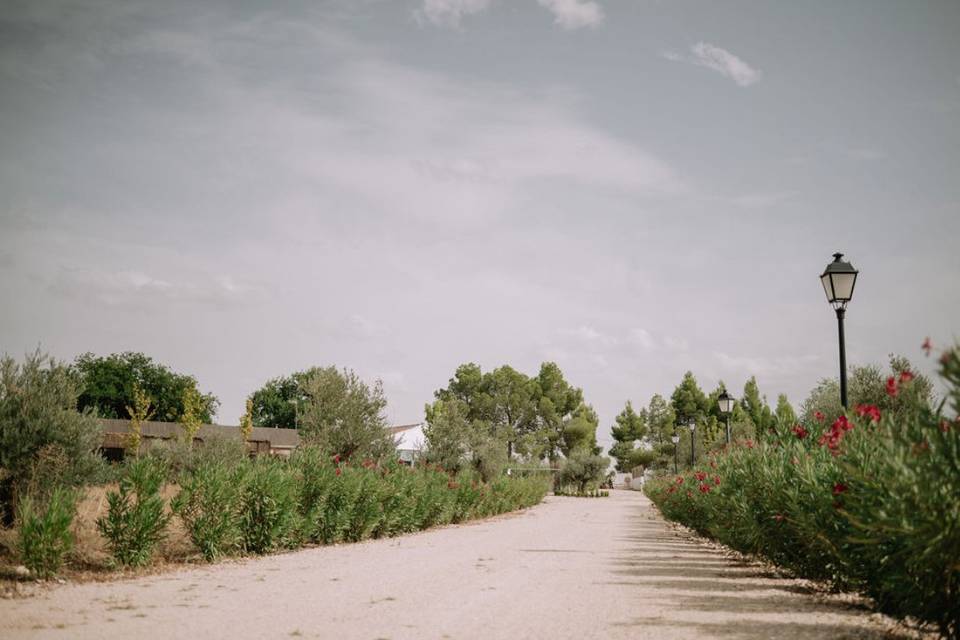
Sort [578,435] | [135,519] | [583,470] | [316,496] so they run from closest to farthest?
[135,519] → [316,496] → [583,470] → [578,435]

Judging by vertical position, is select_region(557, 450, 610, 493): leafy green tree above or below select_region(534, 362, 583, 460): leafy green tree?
below

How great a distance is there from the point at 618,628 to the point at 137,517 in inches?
276

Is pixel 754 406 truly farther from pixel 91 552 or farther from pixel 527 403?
pixel 91 552

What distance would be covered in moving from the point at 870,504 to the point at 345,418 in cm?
2162

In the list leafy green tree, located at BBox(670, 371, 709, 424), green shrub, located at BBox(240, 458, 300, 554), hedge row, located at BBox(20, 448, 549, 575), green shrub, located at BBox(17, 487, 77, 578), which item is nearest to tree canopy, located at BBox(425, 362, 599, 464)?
leafy green tree, located at BBox(670, 371, 709, 424)

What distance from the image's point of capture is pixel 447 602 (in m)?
7.71

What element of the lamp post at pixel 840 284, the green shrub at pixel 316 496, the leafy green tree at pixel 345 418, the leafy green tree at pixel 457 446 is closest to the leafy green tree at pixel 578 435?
the leafy green tree at pixel 457 446

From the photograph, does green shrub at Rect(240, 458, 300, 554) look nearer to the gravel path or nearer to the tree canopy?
the gravel path

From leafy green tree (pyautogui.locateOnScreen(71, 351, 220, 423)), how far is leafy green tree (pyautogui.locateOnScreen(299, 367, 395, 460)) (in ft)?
160

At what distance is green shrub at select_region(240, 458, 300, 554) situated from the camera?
39.7 feet

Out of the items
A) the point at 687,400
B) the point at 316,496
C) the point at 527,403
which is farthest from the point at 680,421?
the point at 316,496

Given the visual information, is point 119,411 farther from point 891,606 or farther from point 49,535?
point 891,606

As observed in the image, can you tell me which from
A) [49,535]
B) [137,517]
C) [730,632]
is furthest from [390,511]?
[730,632]

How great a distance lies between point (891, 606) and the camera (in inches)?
261
